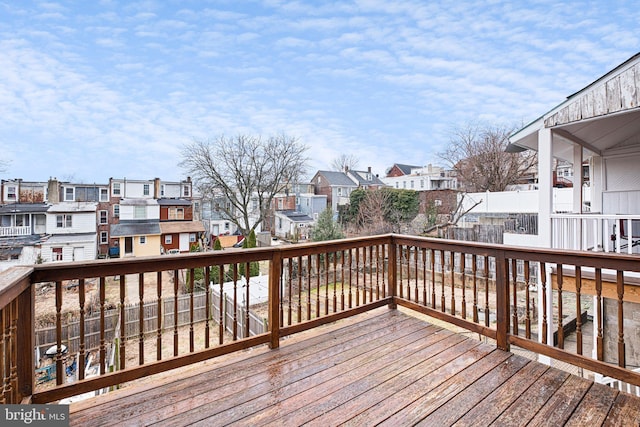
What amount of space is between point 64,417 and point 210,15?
10.4 metres

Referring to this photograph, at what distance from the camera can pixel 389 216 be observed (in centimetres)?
1606

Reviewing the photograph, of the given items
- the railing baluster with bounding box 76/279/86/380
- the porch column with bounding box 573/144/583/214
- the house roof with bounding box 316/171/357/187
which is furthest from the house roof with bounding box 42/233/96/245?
the porch column with bounding box 573/144/583/214

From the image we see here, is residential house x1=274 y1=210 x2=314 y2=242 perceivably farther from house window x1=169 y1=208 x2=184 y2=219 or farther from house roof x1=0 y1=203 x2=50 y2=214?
house roof x1=0 y1=203 x2=50 y2=214

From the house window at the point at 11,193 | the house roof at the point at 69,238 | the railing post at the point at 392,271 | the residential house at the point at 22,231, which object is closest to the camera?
the railing post at the point at 392,271

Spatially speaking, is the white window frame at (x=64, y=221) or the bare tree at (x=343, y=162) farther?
the bare tree at (x=343, y=162)

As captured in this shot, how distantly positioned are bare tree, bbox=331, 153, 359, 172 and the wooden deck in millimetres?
28265

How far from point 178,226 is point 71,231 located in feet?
17.7

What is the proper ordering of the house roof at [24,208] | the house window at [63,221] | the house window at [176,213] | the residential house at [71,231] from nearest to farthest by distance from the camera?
the house roof at [24,208]
the residential house at [71,231]
the house window at [63,221]
the house window at [176,213]

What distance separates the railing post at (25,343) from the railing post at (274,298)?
1.48m

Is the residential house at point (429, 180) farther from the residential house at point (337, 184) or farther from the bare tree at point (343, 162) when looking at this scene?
the bare tree at point (343, 162)

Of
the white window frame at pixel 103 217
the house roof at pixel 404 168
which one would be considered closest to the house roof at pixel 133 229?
the white window frame at pixel 103 217

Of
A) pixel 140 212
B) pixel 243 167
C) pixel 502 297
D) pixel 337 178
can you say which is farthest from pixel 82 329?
pixel 337 178

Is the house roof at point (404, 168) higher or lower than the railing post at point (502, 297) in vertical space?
higher

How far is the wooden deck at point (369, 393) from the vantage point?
1.70 metres
